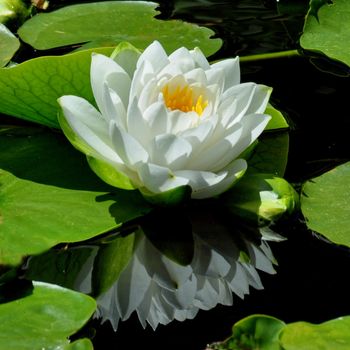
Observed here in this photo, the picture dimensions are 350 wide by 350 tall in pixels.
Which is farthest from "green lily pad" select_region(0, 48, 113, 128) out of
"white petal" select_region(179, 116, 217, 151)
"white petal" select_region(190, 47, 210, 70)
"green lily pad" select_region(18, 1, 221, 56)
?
"green lily pad" select_region(18, 1, 221, 56)

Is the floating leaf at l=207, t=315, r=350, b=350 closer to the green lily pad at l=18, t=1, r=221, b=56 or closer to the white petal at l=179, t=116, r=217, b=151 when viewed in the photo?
the white petal at l=179, t=116, r=217, b=151

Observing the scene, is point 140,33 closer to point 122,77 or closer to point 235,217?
point 122,77

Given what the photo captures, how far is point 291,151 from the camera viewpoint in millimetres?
1704

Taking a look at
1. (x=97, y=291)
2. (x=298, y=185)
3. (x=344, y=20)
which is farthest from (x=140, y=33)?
(x=97, y=291)

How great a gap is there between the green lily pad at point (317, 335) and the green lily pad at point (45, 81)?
69cm

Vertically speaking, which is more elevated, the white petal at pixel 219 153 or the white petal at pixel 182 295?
the white petal at pixel 219 153

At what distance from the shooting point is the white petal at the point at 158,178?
1.34 meters

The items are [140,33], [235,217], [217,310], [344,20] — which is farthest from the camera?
[140,33]

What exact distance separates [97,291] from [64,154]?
0.41 metres

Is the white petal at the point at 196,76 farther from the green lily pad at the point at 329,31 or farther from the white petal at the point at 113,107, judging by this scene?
the green lily pad at the point at 329,31

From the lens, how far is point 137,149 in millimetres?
1341

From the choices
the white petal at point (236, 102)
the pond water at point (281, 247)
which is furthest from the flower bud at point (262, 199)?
the white petal at point (236, 102)

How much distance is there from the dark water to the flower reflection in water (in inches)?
0.8

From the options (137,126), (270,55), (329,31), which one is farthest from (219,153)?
(270,55)
